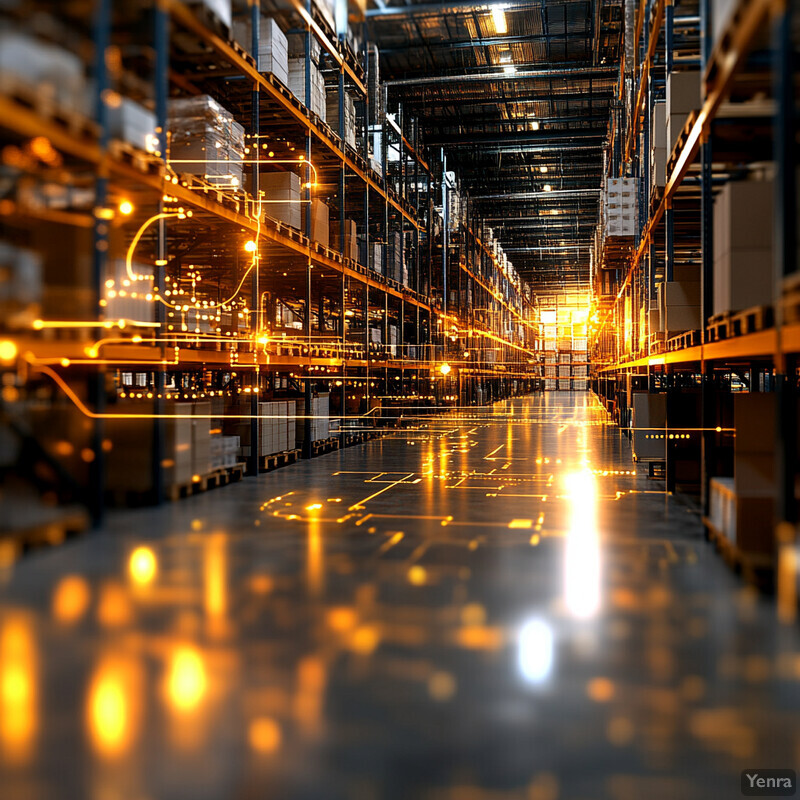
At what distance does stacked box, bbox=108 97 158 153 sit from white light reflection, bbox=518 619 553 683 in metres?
4.99

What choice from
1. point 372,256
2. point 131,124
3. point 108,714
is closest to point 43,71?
point 131,124

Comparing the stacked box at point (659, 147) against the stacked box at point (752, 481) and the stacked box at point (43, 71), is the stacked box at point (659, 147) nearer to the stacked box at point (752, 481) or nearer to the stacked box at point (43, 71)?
the stacked box at point (752, 481)

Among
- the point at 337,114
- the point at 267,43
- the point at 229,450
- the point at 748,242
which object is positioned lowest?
the point at 229,450

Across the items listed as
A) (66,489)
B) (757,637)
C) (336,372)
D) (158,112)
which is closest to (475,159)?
(336,372)

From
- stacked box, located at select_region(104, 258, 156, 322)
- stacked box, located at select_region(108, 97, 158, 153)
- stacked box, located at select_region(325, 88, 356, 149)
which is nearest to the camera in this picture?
stacked box, located at select_region(108, 97, 158, 153)

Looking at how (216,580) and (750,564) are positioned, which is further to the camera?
(216,580)

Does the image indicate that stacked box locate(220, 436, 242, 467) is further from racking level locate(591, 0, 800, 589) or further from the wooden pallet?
the wooden pallet

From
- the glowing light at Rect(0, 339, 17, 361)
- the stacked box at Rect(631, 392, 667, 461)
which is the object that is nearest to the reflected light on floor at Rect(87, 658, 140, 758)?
the glowing light at Rect(0, 339, 17, 361)

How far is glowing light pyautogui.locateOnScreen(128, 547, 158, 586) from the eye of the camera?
4.92m

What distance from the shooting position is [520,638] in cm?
378

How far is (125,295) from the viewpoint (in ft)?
23.2

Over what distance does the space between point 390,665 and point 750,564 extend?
2.48m

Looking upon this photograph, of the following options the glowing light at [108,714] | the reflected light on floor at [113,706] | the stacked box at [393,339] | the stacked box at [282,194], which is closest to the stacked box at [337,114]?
the stacked box at [282,194]

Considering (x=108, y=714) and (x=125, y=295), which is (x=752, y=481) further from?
(x=125, y=295)
